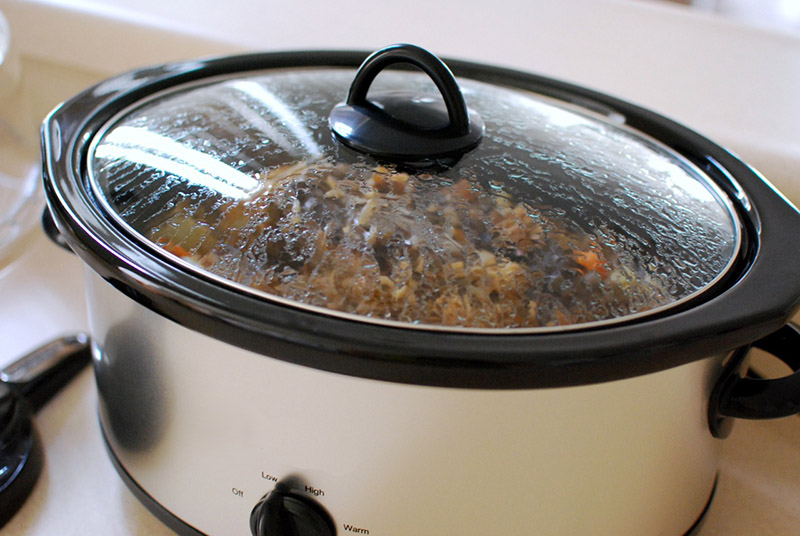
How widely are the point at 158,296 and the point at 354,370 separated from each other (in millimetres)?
141

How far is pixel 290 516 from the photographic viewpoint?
0.54 m

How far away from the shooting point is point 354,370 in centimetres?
46

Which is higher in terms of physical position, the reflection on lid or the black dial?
the reflection on lid

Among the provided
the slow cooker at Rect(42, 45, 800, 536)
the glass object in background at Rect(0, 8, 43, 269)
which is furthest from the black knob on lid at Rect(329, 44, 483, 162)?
the glass object in background at Rect(0, 8, 43, 269)

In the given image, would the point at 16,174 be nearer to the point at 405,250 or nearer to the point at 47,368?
the point at 47,368

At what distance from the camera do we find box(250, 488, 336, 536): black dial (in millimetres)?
535

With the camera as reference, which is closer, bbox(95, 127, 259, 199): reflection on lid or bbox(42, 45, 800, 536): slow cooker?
bbox(42, 45, 800, 536): slow cooker

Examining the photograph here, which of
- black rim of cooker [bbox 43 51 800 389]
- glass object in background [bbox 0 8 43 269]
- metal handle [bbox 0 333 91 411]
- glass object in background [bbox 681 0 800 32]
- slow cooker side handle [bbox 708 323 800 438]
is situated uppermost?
glass object in background [bbox 681 0 800 32]

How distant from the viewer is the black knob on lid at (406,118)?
0.60 m

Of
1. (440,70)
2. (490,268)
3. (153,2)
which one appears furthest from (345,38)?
(490,268)

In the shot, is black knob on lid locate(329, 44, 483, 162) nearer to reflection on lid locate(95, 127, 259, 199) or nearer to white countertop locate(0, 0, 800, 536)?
reflection on lid locate(95, 127, 259, 199)

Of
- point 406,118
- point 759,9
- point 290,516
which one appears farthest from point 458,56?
point 759,9

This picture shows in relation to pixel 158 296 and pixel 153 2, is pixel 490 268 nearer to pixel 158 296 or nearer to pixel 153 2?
pixel 158 296

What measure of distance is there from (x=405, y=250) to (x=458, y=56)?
677 millimetres
